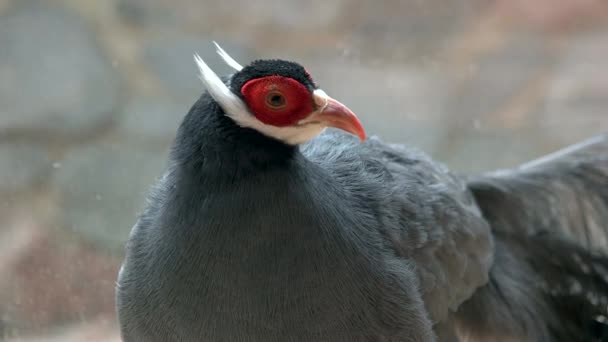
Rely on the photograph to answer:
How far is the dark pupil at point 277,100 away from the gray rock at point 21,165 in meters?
1.62

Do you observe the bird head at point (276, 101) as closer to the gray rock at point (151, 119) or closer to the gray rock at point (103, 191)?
the gray rock at point (103, 191)

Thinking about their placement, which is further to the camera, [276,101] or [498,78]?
[498,78]

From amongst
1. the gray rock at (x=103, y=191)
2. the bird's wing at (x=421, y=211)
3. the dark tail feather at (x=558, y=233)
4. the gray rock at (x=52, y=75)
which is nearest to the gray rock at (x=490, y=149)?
the dark tail feather at (x=558, y=233)

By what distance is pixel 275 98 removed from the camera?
1476 mm

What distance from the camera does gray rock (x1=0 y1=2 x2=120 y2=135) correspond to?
305cm

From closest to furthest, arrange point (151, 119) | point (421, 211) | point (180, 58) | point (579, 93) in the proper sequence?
point (421, 211), point (151, 119), point (180, 58), point (579, 93)

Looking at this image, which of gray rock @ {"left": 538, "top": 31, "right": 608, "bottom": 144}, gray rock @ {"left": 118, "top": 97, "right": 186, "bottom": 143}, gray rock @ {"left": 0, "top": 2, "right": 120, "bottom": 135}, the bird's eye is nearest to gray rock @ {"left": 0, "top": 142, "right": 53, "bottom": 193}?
gray rock @ {"left": 0, "top": 2, "right": 120, "bottom": 135}

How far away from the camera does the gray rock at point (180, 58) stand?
10.5ft

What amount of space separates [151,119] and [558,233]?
5.48 ft

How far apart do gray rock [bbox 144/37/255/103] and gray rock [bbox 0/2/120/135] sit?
0.19m

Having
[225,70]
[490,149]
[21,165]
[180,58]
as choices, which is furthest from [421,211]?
[180,58]

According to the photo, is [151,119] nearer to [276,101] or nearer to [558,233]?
[558,233]

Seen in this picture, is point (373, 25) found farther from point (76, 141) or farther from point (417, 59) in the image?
point (76, 141)

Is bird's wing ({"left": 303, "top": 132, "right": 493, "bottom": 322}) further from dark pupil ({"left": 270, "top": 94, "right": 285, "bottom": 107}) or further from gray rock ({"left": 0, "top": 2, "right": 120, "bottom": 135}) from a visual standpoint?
gray rock ({"left": 0, "top": 2, "right": 120, "bottom": 135})
